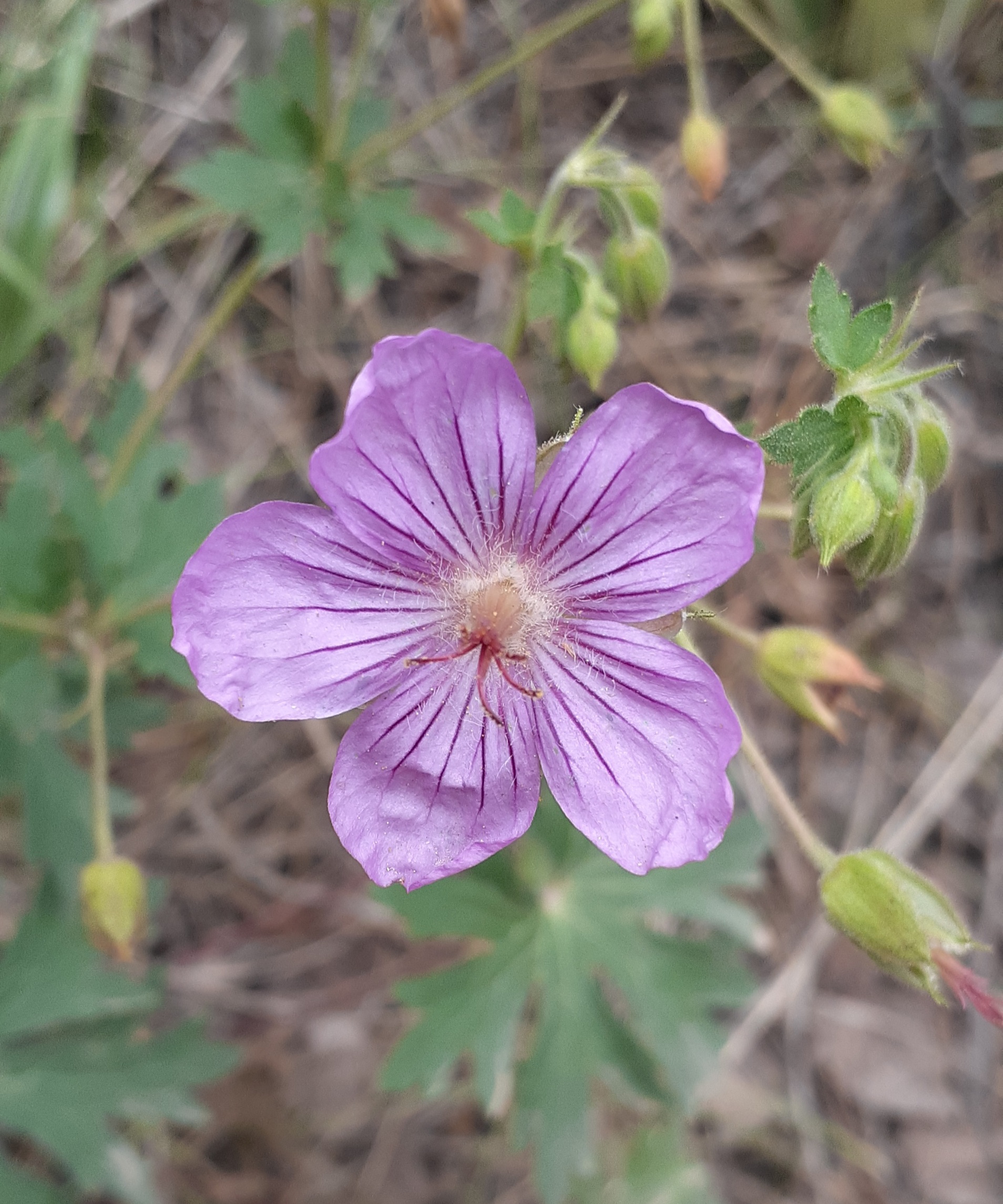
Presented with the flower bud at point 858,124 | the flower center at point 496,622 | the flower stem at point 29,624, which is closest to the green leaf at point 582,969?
the flower center at point 496,622

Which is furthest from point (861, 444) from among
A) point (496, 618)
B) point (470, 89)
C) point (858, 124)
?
point (470, 89)

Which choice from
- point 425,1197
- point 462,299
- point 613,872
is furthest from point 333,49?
point 425,1197

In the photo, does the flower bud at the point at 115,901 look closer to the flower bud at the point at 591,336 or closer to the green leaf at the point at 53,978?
the green leaf at the point at 53,978

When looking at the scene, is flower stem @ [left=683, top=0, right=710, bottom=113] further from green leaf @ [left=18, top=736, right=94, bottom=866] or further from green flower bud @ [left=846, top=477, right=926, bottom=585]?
green leaf @ [left=18, top=736, right=94, bottom=866]

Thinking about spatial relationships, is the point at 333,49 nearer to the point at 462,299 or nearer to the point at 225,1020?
the point at 462,299

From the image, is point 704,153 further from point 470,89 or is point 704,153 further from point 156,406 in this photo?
point 156,406

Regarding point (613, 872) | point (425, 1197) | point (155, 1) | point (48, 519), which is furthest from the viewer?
point (155, 1)
